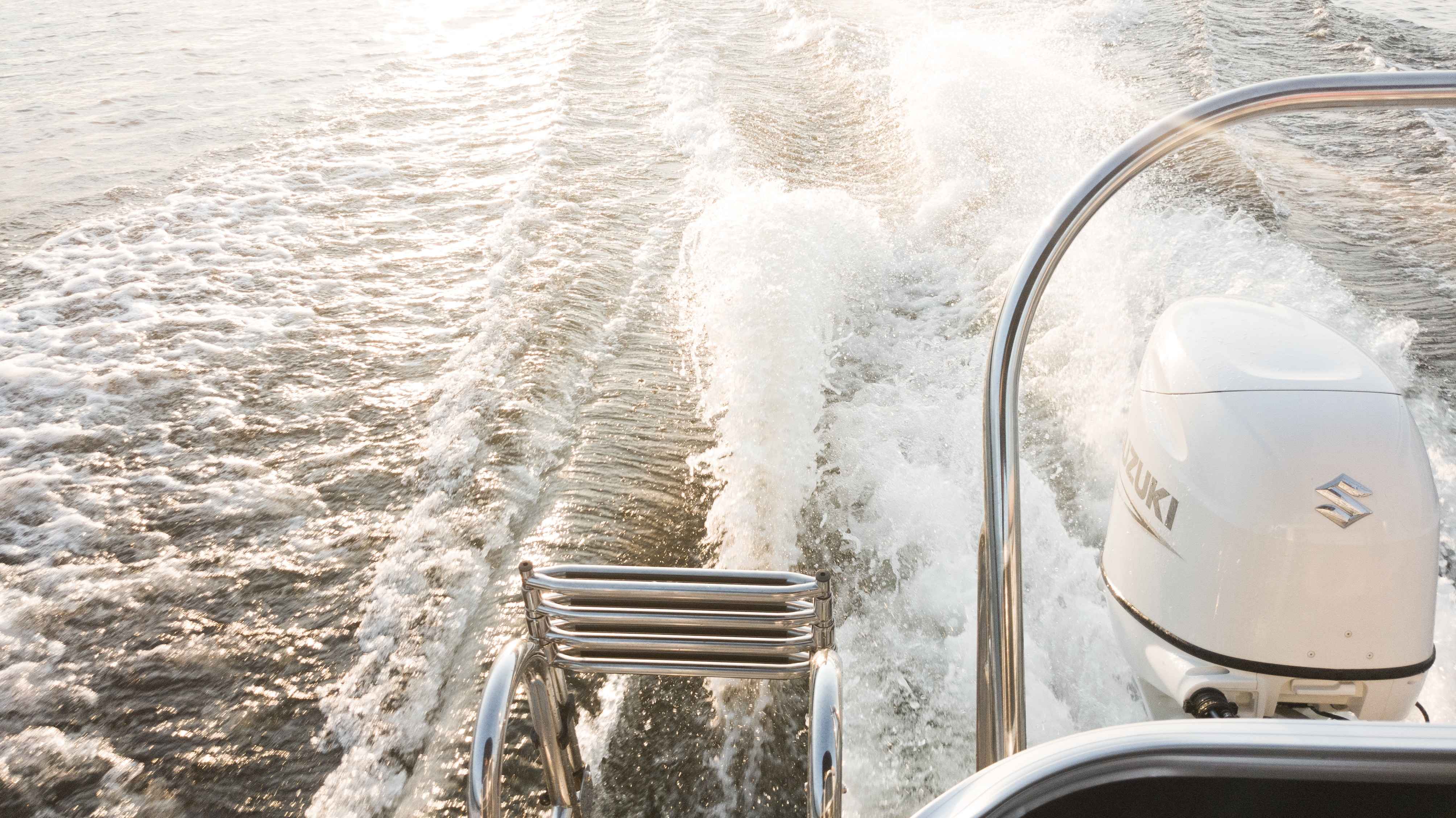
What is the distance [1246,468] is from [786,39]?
6.78 meters

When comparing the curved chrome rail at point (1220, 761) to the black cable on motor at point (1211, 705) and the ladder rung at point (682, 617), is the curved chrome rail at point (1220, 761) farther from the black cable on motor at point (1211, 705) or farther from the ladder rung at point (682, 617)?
the black cable on motor at point (1211, 705)

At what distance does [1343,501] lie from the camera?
4.30 feet

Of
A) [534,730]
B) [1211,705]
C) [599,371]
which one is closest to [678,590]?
[534,730]

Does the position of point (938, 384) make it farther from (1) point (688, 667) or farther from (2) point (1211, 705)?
(1) point (688, 667)

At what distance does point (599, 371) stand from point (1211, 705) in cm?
269

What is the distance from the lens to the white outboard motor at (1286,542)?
130 cm

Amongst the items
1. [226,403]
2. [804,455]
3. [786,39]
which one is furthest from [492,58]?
[804,455]

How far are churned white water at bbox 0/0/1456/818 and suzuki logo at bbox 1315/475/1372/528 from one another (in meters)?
0.95

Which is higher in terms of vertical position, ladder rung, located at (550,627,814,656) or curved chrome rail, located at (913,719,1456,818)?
curved chrome rail, located at (913,719,1456,818)

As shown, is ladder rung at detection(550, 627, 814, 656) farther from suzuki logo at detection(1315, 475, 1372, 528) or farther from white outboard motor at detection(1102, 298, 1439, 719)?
suzuki logo at detection(1315, 475, 1372, 528)

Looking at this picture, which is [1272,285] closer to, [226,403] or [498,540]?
[498,540]

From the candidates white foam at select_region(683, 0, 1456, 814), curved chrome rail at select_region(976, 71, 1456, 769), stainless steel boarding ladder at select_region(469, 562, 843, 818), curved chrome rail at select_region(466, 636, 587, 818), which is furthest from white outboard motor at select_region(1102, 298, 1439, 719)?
curved chrome rail at select_region(466, 636, 587, 818)

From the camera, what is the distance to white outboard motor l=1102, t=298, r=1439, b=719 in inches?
51.3

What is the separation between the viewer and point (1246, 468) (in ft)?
4.50
